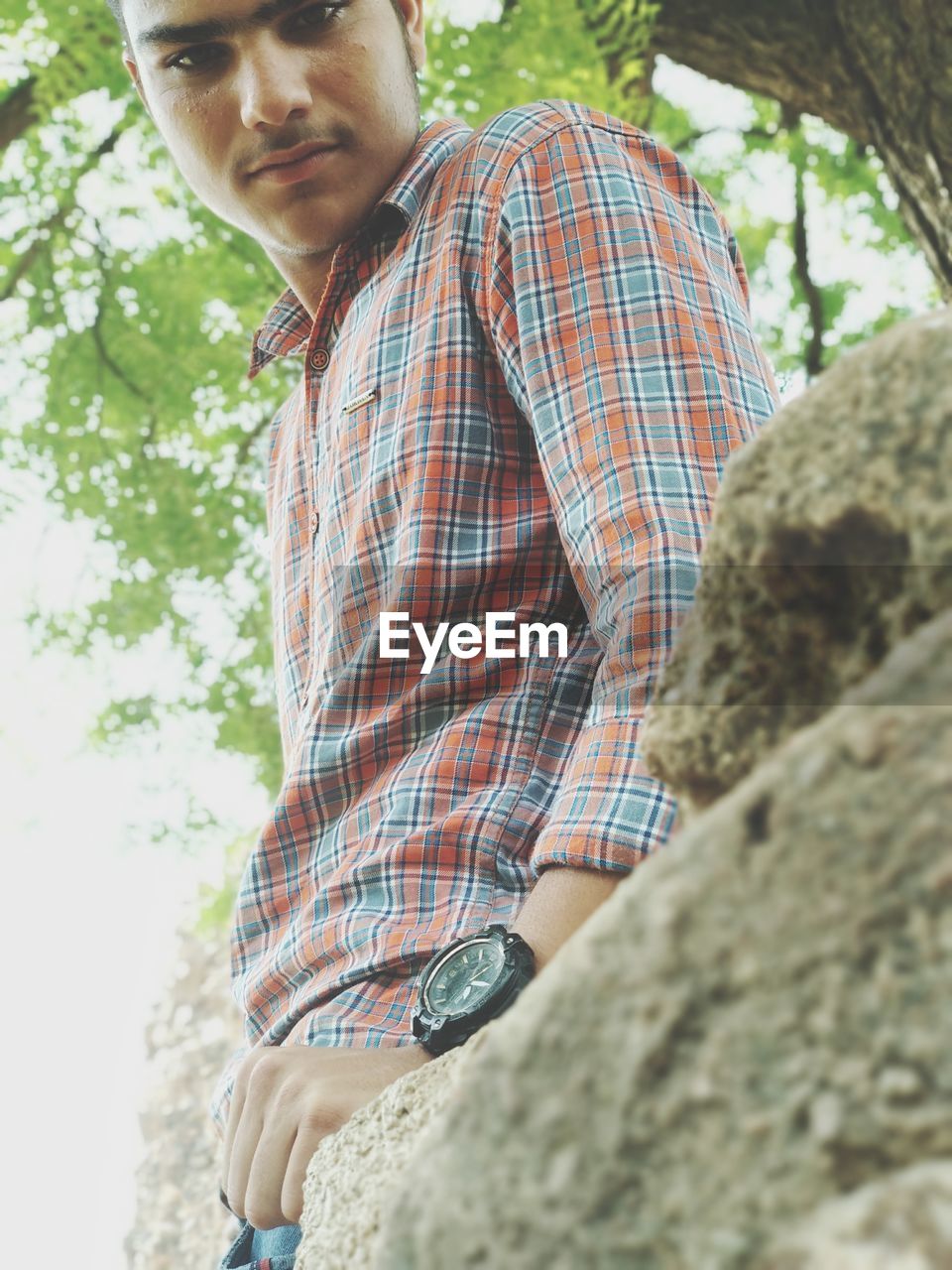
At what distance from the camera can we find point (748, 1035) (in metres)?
0.50

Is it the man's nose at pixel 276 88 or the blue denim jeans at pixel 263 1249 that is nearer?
the blue denim jeans at pixel 263 1249

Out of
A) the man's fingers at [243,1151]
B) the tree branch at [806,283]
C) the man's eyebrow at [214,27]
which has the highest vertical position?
the man's eyebrow at [214,27]

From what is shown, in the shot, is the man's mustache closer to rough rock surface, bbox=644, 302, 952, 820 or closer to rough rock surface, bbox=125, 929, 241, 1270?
rough rock surface, bbox=644, 302, 952, 820

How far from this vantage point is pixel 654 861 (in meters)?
0.57

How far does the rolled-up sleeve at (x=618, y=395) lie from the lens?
135cm

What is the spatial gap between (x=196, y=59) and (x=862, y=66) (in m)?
2.36

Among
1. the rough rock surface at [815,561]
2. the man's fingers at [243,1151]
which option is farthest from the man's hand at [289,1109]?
the rough rock surface at [815,561]

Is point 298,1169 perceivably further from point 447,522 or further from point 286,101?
point 286,101

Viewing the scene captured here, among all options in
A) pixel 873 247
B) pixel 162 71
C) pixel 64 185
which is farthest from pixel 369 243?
pixel 873 247

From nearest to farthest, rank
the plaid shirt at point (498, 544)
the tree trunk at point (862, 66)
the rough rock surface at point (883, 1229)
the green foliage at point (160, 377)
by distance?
the rough rock surface at point (883, 1229) → the plaid shirt at point (498, 544) → the tree trunk at point (862, 66) → the green foliage at point (160, 377)

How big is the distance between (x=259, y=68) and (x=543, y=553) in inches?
37.0

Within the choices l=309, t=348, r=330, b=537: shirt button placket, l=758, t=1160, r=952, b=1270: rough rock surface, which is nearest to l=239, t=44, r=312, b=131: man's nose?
l=309, t=348, r=330, b=537: shirt button placket

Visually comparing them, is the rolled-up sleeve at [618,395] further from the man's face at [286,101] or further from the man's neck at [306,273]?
the man's neck at [306,273]

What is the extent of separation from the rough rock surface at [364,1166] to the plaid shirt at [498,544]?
0.27 m
